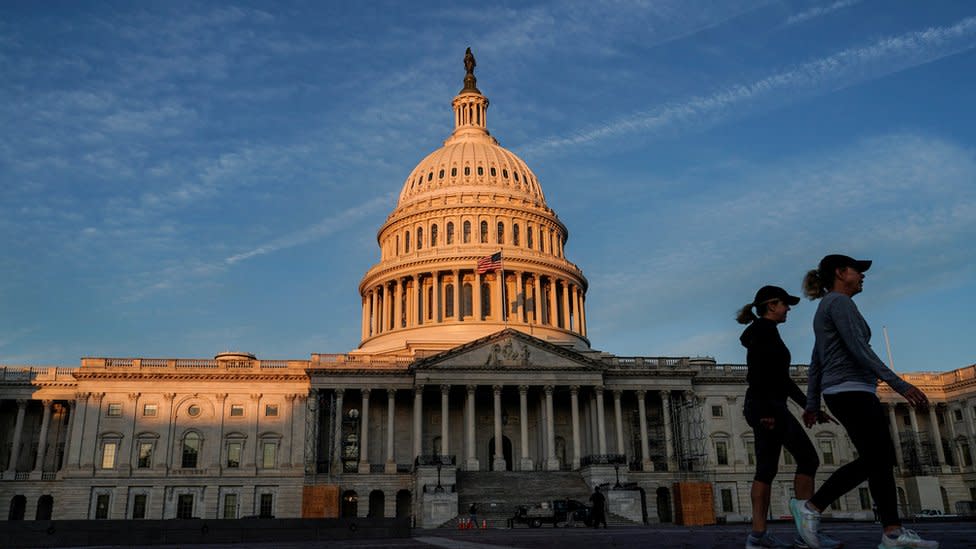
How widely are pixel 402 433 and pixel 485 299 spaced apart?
67.1ft

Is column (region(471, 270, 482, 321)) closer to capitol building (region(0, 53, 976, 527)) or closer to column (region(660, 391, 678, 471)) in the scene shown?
capitol building (region(0, 53, 976, 527))

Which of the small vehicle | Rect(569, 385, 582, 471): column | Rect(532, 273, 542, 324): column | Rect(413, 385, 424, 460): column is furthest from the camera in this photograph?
Rect(532, 273, 542, 324): column

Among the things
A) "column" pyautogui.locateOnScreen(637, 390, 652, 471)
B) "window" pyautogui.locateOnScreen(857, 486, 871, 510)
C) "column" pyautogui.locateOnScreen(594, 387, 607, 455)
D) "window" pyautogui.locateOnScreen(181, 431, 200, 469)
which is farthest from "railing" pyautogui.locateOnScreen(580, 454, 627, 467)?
"window" pyautogui.locateOnScreen(181, 431, 200, 469)

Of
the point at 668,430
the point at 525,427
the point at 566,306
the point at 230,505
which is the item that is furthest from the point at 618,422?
the point at 230,505

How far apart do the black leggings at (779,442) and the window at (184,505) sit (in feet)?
221

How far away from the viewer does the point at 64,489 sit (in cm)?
6969

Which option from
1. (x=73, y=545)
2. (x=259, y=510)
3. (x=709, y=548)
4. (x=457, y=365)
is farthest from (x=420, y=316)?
(x=709, y=548)

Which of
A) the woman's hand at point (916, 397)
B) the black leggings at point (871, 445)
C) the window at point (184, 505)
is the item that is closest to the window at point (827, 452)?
the window at point (184, 505)

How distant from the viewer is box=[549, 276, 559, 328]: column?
90.6 meters

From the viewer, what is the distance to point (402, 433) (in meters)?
74.4

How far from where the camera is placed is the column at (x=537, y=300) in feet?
293

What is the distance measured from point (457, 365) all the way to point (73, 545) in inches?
1699

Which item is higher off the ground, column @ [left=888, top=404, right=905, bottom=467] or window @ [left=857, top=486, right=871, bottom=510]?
column @ [left=888, top=404, right=905, bottom=467]

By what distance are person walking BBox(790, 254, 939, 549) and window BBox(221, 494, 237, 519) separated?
67.0 metres
